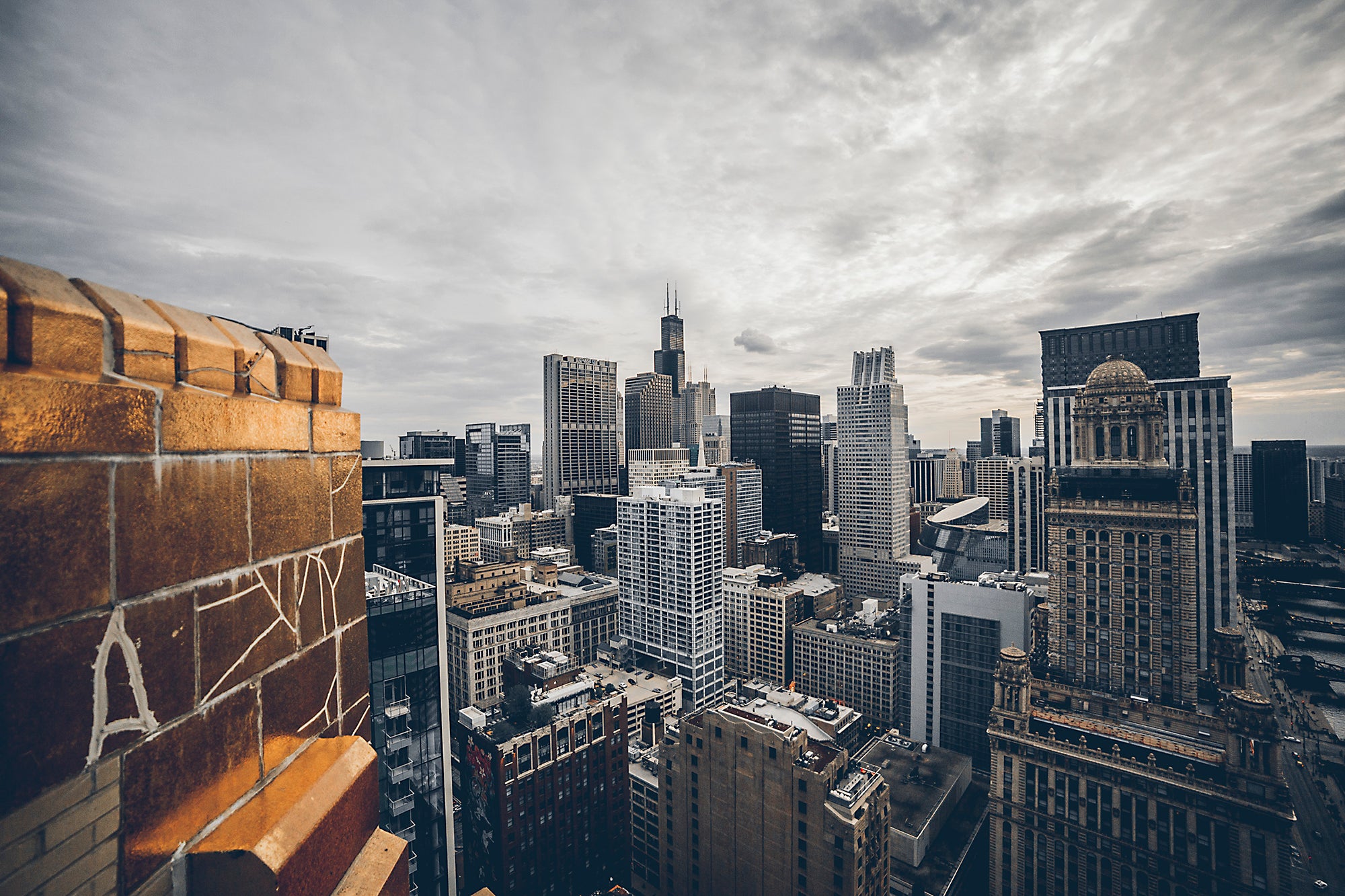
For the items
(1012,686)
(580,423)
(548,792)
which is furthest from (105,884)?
(580,423)

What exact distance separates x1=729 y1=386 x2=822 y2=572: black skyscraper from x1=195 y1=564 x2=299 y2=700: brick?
119 meters

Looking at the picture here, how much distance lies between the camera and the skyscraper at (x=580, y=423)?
12938cm

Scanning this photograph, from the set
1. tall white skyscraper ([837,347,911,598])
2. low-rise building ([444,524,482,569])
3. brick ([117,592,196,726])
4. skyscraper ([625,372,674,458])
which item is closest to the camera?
brick ([117,592,196,726])

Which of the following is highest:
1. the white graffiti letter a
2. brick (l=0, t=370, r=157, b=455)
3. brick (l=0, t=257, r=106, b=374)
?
brick (l=0, t=257, r=106, b=374)

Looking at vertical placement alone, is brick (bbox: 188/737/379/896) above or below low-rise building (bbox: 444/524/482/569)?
above

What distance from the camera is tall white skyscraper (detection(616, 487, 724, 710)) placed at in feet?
191

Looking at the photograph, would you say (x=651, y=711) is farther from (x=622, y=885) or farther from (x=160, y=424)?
(x=160, y=424)

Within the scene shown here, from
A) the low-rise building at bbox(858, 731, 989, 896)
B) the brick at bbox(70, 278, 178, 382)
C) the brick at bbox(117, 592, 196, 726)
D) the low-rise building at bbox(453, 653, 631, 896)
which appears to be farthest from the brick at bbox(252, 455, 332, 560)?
the low-rise building at bbox(858, 731, 989, 896)

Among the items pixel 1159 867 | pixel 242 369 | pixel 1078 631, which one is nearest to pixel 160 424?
pixel 242 369

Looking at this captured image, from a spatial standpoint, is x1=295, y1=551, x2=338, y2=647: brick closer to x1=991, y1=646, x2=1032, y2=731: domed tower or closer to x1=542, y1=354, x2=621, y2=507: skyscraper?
x1=991, y1=646, x2=1032, y2=731: domed tower

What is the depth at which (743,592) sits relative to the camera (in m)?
70.8

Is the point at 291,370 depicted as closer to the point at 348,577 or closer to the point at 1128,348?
the point at 348,577

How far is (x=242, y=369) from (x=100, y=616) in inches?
38.7

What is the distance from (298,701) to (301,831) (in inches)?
19.9
